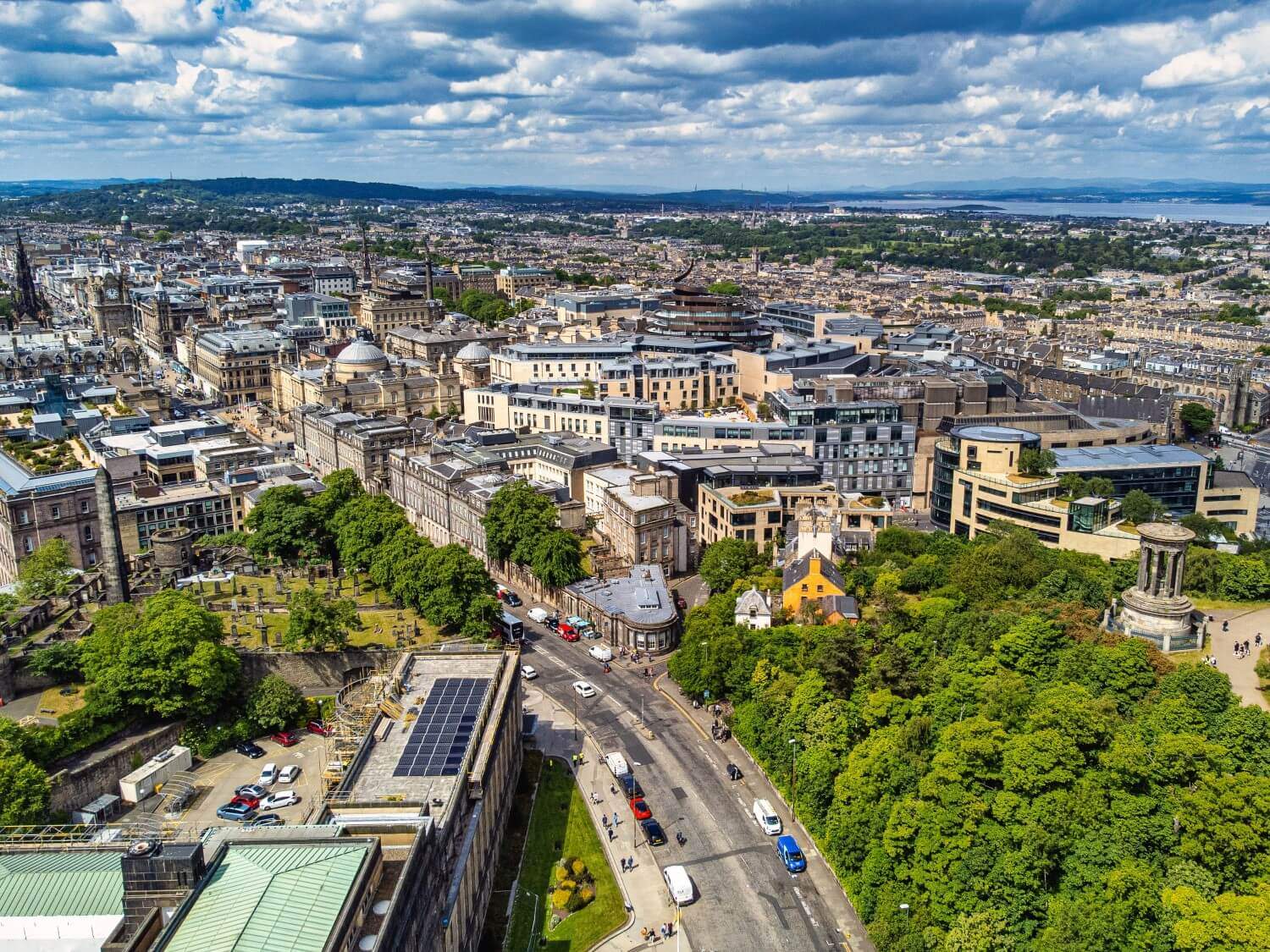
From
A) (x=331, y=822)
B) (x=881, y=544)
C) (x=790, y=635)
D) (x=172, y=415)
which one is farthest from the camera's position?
(x=172, y=415)

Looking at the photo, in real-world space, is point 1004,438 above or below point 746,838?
above

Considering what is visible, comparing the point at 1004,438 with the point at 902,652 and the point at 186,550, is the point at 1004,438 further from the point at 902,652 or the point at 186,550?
the point at 186,550

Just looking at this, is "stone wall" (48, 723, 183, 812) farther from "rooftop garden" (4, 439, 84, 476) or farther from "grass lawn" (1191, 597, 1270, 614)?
"grass lawn" (1191, 597, 1270, 614)

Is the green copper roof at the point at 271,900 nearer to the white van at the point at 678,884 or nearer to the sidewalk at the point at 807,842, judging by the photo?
the white van at the point at 678,884

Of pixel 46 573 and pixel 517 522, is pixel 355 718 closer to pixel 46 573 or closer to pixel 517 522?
pixel 517 522

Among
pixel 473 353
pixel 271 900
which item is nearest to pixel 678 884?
pixel 271 900

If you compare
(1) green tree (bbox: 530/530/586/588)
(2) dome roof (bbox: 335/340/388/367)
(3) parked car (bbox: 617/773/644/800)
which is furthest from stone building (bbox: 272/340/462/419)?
(3) parked car (bbox: 617/773/644/800)

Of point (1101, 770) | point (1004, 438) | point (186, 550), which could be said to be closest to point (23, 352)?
point (186, 550)
